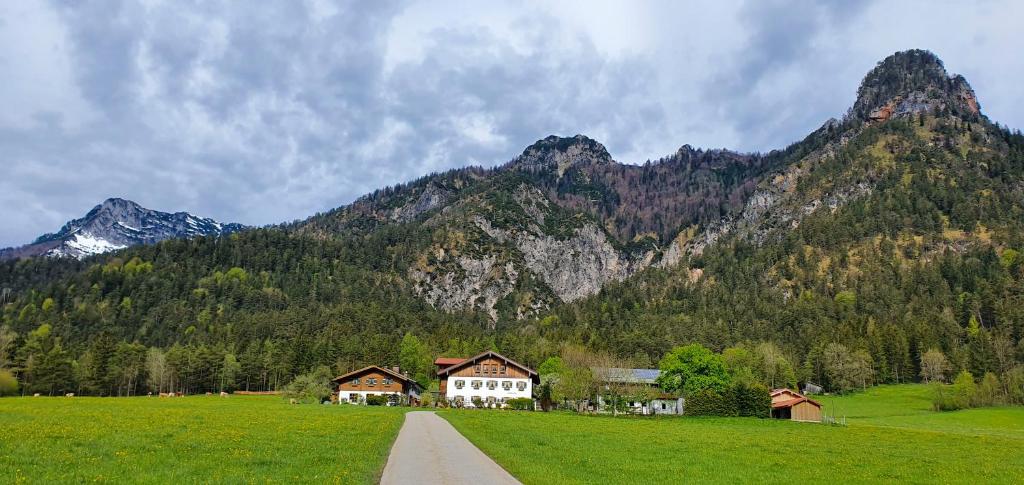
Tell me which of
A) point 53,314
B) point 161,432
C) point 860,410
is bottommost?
point 860,410

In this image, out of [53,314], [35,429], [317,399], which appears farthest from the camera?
[53,314]

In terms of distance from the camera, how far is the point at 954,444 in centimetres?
4303

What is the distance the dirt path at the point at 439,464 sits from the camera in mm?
20234

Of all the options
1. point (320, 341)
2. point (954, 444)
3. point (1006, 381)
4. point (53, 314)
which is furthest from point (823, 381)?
point (53, 314)

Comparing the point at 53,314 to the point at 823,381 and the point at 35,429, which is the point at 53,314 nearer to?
the point at 35,429

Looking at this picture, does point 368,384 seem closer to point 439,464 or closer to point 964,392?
point 439,464

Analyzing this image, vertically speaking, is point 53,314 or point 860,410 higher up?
point 53,314

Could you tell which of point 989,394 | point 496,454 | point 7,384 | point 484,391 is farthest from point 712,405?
point 7,384

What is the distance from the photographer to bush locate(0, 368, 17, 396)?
4056 inches

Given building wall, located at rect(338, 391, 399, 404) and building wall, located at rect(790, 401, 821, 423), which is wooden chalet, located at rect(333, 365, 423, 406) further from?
building wall, located at rect(790, 401, 821, 423)

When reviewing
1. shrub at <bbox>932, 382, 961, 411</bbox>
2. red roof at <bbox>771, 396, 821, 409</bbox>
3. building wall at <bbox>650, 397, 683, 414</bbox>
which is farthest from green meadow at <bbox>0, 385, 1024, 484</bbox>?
shrub at <bbox>932, 382, 961, 411</bbox>

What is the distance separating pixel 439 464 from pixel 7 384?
117m

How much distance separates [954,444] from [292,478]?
1791 inches

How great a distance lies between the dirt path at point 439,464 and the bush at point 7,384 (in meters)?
105
